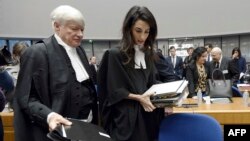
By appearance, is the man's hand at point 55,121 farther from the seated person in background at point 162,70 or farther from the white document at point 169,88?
the seated person in background at point 162,70

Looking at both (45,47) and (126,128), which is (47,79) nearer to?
(45,47)

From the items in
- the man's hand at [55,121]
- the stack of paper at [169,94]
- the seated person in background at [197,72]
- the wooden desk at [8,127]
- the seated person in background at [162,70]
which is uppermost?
the seated person in background at [162,70]

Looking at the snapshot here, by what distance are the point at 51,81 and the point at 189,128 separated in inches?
32.8

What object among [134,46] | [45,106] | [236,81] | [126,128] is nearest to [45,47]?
[45,106]

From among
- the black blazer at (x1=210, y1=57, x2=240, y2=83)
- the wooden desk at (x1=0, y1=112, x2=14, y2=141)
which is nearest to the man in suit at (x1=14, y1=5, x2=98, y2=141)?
the wooden desk at (x1=0, y1=112, x2=14, y2=141)

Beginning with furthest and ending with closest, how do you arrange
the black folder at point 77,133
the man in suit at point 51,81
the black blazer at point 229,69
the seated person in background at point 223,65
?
1. the black blazer at point 229,69
2. the seated person in background at point 223,65
3. the man in suit at point 51,81
4. the black folder at point 77,133

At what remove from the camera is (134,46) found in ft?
6.05

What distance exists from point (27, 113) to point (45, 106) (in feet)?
0.38

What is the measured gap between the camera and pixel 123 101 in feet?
5.86

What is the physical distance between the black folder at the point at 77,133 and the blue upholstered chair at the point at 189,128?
59cm

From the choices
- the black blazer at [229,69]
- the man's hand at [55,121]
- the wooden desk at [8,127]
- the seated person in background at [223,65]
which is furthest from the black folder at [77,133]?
the black blazer at [229,69]

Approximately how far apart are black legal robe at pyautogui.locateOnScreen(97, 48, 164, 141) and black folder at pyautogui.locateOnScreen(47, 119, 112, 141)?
0.45 meters

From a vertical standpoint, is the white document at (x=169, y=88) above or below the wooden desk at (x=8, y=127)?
above

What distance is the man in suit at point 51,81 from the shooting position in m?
1.50
